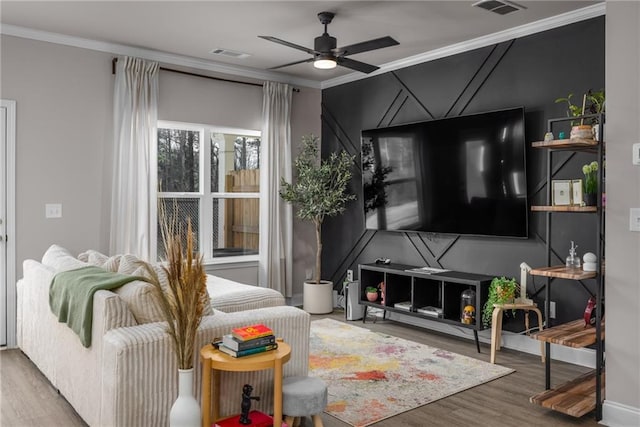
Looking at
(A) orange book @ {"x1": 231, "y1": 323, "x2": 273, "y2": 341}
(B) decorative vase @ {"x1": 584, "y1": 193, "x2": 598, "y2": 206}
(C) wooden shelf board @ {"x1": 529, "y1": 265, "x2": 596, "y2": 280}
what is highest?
(B) decorative vase @ {"x1": 584, "y1": 193, "x2": 598, "y2": 206}

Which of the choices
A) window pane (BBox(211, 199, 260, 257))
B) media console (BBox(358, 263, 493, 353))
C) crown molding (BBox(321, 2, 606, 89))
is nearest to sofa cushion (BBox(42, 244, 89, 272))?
window pane (BBox(211, 199, 260, 257))

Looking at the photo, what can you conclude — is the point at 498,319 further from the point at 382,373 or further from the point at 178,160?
the point at 178,160

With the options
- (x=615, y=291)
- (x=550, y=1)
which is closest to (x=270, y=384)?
(x=615, y=291)

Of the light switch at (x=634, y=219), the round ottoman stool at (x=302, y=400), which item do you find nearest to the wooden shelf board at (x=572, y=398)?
the light switch at (x=634, y=219)

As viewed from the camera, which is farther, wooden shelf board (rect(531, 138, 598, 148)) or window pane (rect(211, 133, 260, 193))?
window pane (rect(211, 133, 260, 193))

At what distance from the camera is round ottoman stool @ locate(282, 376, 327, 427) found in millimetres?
2611

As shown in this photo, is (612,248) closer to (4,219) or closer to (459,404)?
(459,404)

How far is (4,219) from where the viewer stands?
14.8 feet

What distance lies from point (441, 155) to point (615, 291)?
92.5 inches

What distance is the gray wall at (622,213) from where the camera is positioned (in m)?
2.88

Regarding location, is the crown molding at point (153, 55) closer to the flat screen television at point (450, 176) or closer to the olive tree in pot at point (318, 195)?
the olive tree in pot at point (318, 195)

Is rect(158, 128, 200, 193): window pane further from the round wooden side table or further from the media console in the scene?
the round wooden side table

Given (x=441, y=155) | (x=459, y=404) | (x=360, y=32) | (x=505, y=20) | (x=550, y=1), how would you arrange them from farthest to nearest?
1. (x=441, y=155)
2. (x=360, y=32)
3. (x=505, y=20)
4. (x=550, y=1)
5. (x=459, y=404)

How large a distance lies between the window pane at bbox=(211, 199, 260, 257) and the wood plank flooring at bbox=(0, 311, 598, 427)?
2.29 metres
